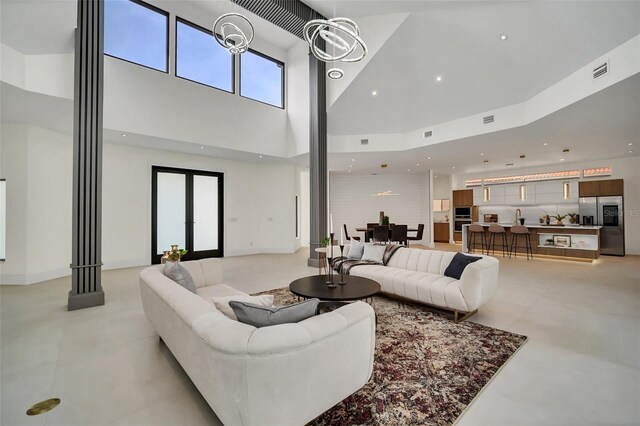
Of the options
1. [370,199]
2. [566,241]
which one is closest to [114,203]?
[370,199]

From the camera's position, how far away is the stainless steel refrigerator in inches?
320

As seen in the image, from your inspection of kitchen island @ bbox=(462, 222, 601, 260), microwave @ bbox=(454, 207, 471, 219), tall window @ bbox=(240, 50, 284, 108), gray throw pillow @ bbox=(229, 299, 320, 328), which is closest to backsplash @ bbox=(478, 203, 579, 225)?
microwave @ bbox=(454, 207, 471, 219)

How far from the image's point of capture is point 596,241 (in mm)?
7117

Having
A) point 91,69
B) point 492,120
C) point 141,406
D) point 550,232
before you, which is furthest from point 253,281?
point 550,232

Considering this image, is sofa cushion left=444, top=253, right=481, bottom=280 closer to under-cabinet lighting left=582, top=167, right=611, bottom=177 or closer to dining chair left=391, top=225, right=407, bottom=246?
dining chair left=391, top=225, right=407, bottom=246

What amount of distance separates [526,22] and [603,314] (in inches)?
173

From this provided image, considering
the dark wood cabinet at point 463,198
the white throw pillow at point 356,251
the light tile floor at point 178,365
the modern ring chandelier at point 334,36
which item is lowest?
the light tile floor at point 178,365

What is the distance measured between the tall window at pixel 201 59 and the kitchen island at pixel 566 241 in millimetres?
9045

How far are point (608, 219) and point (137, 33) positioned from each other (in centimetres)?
1350

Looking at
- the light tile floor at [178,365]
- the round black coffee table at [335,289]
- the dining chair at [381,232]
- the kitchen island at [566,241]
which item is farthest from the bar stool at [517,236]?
the round black coffee table at [335,289]

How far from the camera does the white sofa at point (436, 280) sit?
3.15 meters

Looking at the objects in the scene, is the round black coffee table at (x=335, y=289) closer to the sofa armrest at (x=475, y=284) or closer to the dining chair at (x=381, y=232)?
the sofa armrest at (x=475, y=284)

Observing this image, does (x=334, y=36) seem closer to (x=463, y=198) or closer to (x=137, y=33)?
(x=137, y=33)

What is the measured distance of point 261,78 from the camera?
7945 mm
